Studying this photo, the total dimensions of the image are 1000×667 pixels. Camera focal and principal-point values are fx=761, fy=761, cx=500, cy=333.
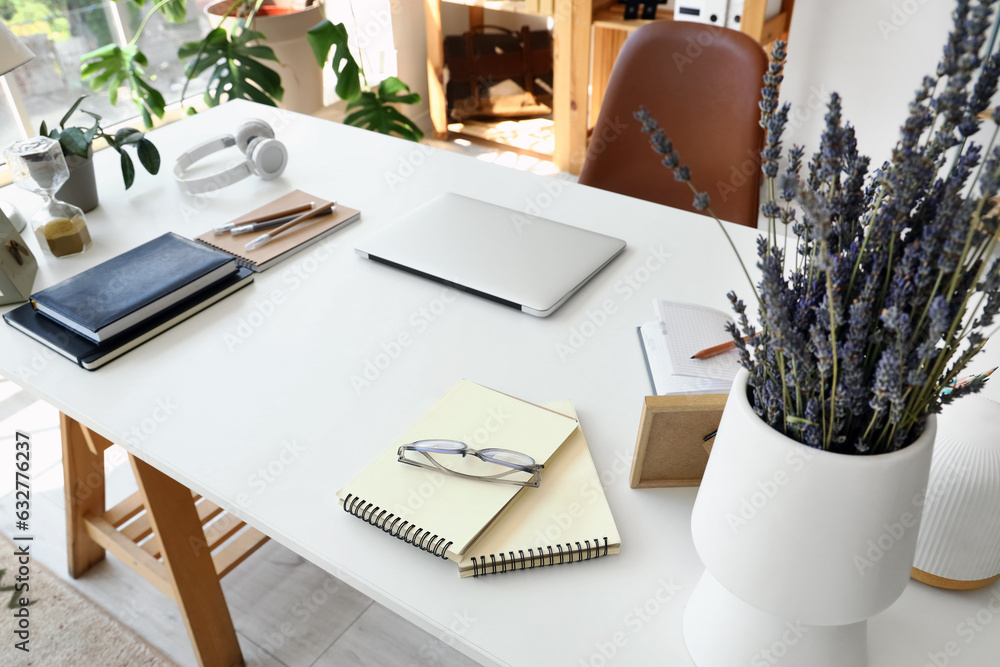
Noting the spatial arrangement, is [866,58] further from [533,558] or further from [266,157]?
[533,558]

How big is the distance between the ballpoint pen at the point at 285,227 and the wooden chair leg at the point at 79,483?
1.57 feet

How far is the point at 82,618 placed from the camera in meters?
1.62

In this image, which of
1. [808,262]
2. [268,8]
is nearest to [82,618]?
[808,262]

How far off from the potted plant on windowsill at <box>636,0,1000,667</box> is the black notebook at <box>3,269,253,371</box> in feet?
2.88

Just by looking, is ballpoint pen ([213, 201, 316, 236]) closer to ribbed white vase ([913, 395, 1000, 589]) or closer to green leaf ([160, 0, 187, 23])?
ribbed white vase ([913, 395, 1000, 589])

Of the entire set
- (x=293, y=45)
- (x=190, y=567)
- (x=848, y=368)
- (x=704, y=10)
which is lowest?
(x=190, y=567)

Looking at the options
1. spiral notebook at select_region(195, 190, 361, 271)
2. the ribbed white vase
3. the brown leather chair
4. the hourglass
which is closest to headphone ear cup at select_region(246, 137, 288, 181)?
spiral notebook at select_region(195, 190, 361, 271)

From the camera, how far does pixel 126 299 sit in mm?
1174

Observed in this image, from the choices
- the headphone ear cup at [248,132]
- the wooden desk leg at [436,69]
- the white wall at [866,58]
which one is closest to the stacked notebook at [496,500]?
the headphone ear cup at [248,132]

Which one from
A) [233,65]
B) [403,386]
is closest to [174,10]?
[233,65]

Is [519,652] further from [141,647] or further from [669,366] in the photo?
[141,647]

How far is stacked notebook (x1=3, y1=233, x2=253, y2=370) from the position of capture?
1.13m

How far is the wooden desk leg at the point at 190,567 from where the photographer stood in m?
1.26

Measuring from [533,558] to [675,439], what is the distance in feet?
0.68
